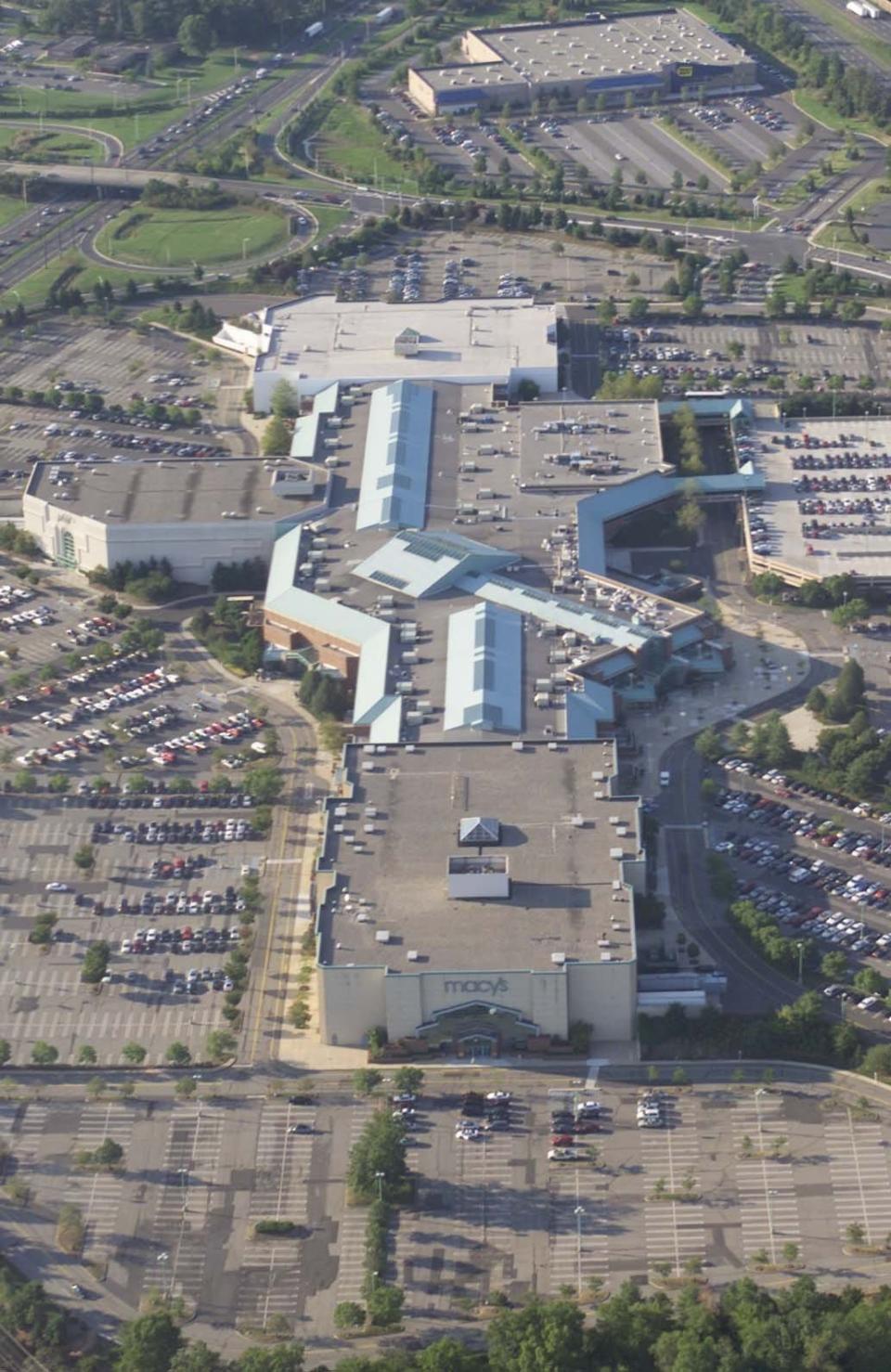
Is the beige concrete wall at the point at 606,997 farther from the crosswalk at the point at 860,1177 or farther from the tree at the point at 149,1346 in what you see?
the tree at the point at 149,1346

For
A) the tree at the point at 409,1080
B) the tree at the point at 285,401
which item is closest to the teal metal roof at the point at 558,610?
the tree at the point at 285,401

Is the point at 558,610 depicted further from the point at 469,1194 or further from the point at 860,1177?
the point at 860,1177

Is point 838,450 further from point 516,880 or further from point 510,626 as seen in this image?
point 516,880

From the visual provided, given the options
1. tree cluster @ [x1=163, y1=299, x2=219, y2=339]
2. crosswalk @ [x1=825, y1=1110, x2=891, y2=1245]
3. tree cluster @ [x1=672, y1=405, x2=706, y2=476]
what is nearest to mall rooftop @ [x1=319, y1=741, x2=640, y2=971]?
crosswalk @ [x1=825, y1=1110, x2=891, y2=1245]

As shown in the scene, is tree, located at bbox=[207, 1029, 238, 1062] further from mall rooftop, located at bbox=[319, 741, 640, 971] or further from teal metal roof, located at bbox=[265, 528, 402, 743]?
teal metal roof, located at bbox=[265, 528, 402, 743]

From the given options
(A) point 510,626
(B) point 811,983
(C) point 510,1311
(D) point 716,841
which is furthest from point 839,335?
(C) point 510,1311

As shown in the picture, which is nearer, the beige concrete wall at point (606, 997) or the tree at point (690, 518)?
the beige concrete wall at point (606, 997)

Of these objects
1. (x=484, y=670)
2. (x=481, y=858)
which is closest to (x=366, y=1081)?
(x=481, y=858)
